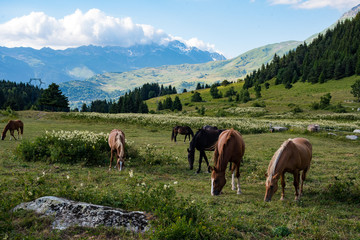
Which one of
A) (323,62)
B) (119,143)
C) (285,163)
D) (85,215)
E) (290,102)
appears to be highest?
(323,62)

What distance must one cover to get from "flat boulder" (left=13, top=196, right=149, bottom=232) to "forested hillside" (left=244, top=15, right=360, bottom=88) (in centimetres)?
12933

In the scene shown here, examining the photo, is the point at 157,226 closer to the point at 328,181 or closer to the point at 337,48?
the point at 328,181

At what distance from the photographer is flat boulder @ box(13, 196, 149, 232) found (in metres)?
6.24

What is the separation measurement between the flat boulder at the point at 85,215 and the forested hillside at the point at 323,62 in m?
129

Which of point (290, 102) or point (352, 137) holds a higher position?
point (290, 102)

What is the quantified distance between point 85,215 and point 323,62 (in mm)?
143045

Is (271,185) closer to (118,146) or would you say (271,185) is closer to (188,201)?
(188,201)

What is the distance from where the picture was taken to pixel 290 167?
30.5ft

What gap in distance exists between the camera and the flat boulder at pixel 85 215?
624 centimetres

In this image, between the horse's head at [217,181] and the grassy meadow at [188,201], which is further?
the horse's head at [217,181]

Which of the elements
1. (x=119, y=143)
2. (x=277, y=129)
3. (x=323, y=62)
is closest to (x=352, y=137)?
(x=277, y=129)

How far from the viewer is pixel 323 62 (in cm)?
12325

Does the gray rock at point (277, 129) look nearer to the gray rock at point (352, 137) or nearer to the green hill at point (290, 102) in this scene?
the gray rock at point (352, 137)

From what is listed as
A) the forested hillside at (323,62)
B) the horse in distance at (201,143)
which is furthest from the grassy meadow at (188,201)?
the forested hillside at (323,62)
